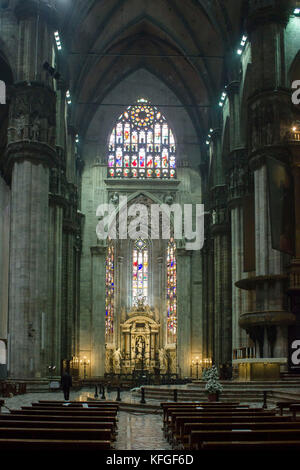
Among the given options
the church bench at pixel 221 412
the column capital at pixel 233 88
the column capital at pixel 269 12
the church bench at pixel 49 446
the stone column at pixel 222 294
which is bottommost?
the church bench at pixel 221 412

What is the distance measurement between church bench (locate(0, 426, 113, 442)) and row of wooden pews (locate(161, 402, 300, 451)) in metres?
1.25

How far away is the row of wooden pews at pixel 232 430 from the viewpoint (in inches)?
314

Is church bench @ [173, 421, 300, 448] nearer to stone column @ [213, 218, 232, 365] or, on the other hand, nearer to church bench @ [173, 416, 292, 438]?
church bench @ [173, 416, 292, 438]

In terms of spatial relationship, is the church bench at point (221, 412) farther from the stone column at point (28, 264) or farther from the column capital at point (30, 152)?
the column capital at point (30, 152)

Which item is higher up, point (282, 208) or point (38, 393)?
point (282, 208)

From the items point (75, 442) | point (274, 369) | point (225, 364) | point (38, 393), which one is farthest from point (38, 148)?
point (75, 442)

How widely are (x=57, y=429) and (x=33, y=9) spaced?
1165 inches

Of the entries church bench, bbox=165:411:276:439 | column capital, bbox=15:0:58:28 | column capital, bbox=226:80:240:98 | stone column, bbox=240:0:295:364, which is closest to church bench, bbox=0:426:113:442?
church bench, bbox=165:411:276:439

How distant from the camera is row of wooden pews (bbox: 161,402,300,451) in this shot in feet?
26.2

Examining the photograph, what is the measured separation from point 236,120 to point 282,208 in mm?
10943

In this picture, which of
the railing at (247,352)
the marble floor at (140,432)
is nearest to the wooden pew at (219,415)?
the marble floor at (140,432)

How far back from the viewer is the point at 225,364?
44.7m

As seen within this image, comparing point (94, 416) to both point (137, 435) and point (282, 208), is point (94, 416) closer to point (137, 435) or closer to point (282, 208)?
point (137, 435)

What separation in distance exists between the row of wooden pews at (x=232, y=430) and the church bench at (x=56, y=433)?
125 centimetres
